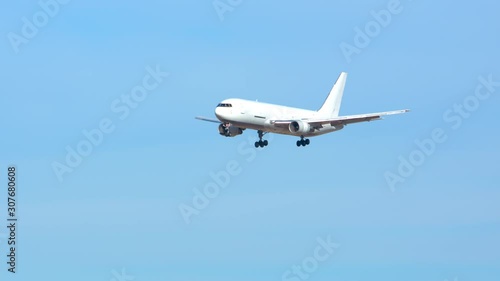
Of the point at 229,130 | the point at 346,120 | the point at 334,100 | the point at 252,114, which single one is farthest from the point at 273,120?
the point at 334,100

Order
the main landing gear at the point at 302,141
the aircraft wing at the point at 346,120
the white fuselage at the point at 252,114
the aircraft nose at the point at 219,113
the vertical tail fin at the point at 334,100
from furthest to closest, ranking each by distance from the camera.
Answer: the vertical tail fin at the point at 334,100 → the main landing gear at the point at 302,141 → the aircraft wing at the point at 346,120 → the aircraft nose at the point at 219,113 → the white fuselage at the point at 252,114

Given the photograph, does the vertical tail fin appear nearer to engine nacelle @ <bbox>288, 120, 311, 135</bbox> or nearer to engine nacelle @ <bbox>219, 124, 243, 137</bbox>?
engine nacelle @ <bbox>288, 120, 311, 135</bbox>

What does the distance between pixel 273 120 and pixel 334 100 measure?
25689 millimetres

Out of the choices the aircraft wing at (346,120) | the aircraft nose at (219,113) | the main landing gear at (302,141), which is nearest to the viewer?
the aircraft nose at (219,113)

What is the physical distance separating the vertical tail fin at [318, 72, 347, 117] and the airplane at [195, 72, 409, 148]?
32.0 ft

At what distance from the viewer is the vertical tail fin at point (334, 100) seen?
17493cm

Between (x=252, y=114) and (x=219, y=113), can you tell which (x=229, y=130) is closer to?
(x=219, y=113)

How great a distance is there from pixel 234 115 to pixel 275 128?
217 inches

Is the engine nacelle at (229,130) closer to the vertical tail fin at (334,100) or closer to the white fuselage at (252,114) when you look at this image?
the white fuselage at (252,114)

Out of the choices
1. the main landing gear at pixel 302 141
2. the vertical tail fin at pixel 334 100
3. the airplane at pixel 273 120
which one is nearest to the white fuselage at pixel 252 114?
the airplane at pixel 273 120

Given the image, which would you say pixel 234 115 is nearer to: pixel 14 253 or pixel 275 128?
pixel 275 128

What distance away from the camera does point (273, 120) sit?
506 feet

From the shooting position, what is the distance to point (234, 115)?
498 feet

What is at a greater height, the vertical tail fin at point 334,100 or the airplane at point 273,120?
the vertical tail fin at point 334,100
